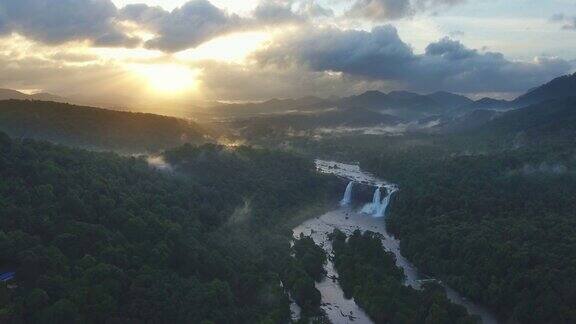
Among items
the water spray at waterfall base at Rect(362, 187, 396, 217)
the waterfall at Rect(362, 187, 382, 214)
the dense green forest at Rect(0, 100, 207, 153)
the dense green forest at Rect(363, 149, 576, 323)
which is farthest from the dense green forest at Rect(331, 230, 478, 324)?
the dense green forest at Rect(0, 100, 207, 153)

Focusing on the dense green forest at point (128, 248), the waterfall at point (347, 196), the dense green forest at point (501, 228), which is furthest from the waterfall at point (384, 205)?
the dense green forest at point (128, 248)

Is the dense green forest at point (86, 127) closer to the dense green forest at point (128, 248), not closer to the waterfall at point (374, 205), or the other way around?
the dense green forest at point (128, 248)

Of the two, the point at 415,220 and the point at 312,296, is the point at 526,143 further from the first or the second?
the point at 312,296

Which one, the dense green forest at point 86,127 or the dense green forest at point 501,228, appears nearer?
the dense green forest at point 501,228

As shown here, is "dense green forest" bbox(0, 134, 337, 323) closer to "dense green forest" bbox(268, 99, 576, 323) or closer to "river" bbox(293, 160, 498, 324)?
"river" bbox(293, 160, 498, 324)

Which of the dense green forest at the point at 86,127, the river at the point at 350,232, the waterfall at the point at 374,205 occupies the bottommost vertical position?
the river at the point at 350,232

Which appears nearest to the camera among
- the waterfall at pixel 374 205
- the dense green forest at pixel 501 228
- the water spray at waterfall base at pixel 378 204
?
the dense green forest at pixel 501 228

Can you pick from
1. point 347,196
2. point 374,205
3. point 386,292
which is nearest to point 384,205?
point 374,205
